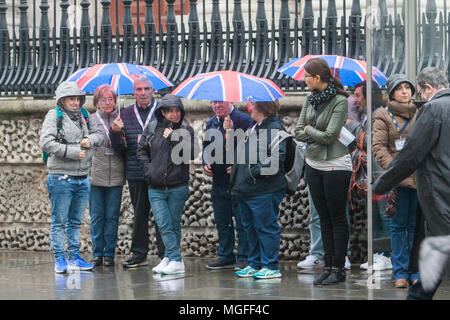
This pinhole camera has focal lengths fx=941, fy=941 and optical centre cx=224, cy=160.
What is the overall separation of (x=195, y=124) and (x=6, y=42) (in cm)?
284

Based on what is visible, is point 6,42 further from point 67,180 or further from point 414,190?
point 414,190

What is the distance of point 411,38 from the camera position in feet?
26.5

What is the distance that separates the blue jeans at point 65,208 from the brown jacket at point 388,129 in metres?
2.98

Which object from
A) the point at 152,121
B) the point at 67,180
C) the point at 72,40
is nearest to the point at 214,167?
the point at 152,121

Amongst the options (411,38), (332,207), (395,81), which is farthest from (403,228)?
(411,38)

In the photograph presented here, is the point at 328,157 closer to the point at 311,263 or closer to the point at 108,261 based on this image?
the point at 311,263

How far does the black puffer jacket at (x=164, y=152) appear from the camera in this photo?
896 centimetres

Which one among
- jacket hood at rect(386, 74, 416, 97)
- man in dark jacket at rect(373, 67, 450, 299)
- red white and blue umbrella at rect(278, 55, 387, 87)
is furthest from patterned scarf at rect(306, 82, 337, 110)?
man in dark jacket at rect(373, 67, 450, 299)

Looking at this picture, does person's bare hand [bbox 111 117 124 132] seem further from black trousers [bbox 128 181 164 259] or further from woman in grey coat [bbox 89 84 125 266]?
black trousers [bbox 128 181 164 259]

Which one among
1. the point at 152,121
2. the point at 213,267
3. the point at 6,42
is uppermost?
the point at 6,42

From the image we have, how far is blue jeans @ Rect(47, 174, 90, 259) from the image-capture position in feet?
29.8
